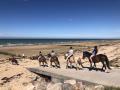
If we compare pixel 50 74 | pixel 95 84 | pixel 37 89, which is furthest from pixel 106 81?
pixel 50 74

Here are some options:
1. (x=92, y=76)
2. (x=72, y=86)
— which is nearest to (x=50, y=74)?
(x=92, y=76)

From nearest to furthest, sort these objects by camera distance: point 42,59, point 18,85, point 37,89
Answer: point 37,89 → point 18,85 → point 42,59

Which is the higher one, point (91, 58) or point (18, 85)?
point (91, 58)

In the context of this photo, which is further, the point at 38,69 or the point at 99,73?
the point at 38,69

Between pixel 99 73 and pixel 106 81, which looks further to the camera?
pixel 99 73

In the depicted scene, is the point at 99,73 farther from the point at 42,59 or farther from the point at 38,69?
the point at 42,59

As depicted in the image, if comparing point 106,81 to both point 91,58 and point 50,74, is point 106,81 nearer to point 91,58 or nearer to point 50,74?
point 91,58

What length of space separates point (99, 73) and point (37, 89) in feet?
18.2

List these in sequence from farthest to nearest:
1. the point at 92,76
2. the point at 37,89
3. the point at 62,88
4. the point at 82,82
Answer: the point at 92,76, the point at 82,82, the point at 37,89, the point at 62,88

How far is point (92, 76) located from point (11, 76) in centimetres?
811

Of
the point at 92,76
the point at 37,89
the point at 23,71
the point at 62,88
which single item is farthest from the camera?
the point at 23,71

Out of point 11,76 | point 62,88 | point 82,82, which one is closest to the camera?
point 62,88

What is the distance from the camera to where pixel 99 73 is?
18.1 meters

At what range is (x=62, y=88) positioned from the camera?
13.6 metres
